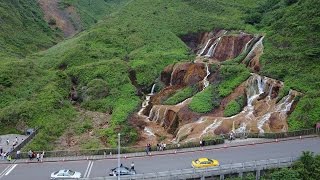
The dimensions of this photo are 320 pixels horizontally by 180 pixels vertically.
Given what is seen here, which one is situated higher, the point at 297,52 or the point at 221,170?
the point at 297,52

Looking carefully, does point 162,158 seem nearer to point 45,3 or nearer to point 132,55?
point 132,55

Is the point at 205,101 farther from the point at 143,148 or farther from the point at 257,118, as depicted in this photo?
the point at 143,148

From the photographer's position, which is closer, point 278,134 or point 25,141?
point 278,134

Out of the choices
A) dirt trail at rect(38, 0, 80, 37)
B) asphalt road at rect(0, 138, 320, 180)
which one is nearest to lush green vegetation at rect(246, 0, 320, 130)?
asphalt road at rect(0, 138, 320, 180)

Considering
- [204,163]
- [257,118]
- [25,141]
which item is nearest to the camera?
[204,163]

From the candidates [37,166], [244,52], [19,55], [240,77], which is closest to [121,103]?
[240,77]

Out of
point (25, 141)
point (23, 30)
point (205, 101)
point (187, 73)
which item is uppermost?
point (23, 30)

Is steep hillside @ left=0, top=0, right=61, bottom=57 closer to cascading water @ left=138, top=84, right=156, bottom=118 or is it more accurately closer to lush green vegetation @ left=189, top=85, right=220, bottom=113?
cascading water @ left=138, top=84, right=156, bottom=118

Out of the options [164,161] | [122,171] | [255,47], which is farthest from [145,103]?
[122,171]
